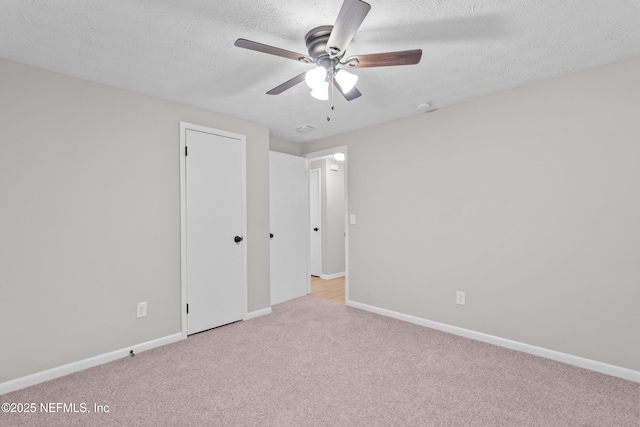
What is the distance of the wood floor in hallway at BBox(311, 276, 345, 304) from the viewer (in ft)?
14.6

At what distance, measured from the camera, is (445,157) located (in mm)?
3139

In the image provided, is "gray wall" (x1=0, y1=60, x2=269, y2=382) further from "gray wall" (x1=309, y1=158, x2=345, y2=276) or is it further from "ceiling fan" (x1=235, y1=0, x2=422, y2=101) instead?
"gray wall" (x1=309, y1=158, x2=345, y2=276)

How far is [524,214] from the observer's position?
8.66 ft

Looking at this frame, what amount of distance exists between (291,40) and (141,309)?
99.7 inches

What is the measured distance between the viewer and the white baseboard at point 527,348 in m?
2.21

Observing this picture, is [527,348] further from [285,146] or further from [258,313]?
[285,146]

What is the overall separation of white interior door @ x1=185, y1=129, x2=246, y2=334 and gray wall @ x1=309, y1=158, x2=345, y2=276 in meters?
2.29

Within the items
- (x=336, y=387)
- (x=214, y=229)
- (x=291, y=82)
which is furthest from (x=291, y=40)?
(x=336, y=387)

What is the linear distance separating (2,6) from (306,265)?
382 centimetres

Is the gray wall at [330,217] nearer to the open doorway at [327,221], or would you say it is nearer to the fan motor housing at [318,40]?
the open doorway at [327,221]

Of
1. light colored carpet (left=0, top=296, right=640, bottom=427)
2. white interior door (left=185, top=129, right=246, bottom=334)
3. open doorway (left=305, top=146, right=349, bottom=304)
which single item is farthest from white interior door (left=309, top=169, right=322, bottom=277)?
light colored carpet (left=0, top=296, right=640, bottom=427)

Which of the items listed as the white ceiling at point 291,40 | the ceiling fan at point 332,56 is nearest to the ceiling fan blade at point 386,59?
the ceiling fan at point 332,56

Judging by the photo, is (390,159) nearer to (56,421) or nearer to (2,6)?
(2,6)

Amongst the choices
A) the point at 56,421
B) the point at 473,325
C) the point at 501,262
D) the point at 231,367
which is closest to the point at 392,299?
the point at 473,325
